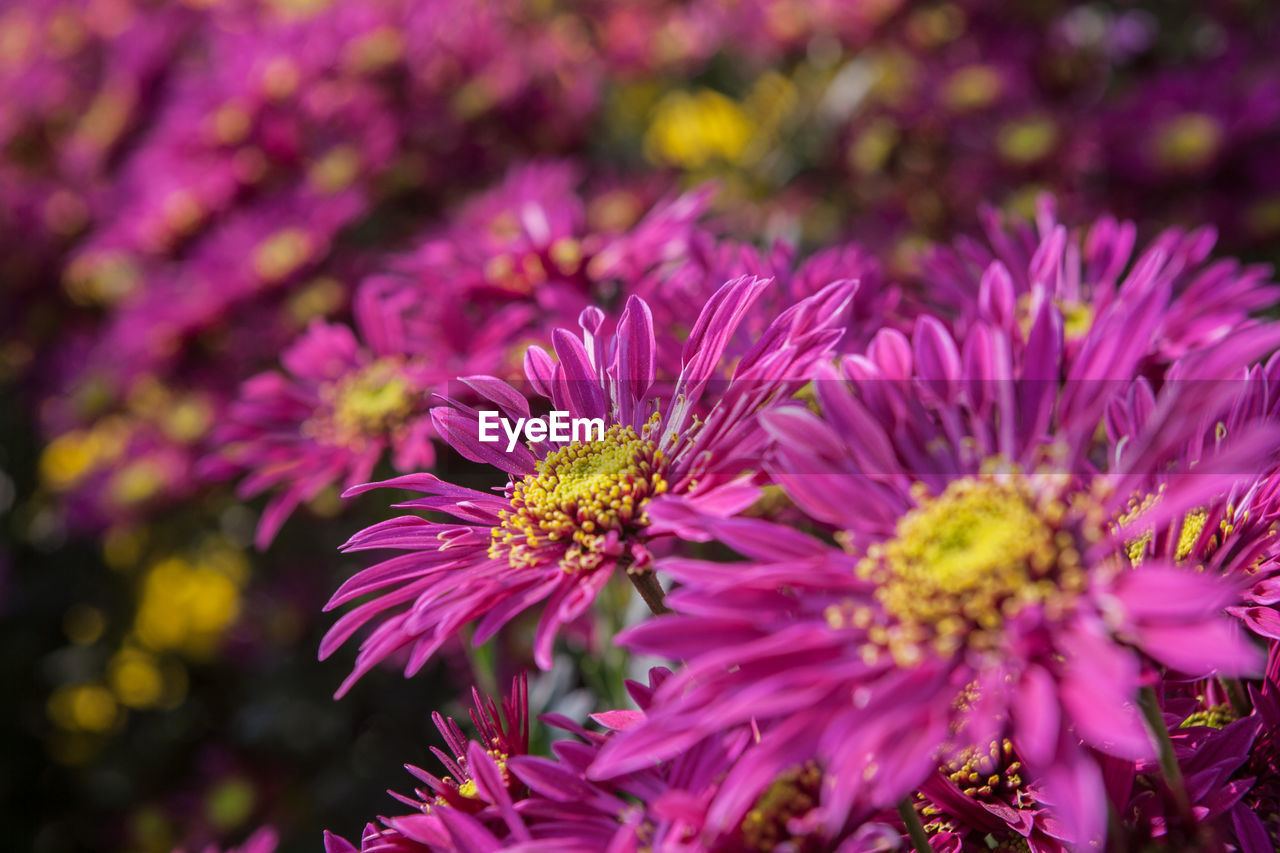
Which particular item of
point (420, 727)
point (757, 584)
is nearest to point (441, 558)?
point (757, 584)

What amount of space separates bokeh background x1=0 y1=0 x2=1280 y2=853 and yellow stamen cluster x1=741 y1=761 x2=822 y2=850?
83 centimetres

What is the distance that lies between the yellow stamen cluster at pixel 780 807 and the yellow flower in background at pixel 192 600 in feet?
5.83

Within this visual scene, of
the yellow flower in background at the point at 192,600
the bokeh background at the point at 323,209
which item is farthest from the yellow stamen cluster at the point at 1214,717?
the yellow flower in background at the point at 192,600

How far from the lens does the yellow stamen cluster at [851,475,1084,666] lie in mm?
487

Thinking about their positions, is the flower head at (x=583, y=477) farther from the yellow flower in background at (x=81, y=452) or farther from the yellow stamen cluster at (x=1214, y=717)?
the yellow flower in background at (x=81, y=452)

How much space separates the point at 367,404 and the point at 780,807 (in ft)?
2.24

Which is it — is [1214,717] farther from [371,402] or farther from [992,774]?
[371,402]

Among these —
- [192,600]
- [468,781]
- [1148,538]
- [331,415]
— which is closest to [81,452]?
[192,600]

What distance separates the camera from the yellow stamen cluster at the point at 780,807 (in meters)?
0.54

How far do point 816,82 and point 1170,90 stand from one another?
726 millimetres

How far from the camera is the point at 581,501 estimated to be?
2.15ft

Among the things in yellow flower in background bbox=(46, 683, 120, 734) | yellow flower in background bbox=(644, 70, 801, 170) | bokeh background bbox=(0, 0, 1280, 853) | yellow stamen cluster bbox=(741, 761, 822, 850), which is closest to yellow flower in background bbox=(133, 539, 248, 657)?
bokeh background bbox=(0, 0, 1280, 853)

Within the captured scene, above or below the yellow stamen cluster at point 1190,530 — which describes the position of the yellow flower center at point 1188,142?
below

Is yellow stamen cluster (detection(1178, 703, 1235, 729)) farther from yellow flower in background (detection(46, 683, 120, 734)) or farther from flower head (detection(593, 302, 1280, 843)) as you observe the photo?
yellow flower in background (detection(46, 683, 120, 734))
